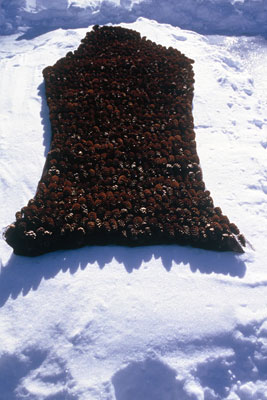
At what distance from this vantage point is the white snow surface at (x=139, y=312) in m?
3.10

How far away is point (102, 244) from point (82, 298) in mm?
716

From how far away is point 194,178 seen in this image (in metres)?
4.64

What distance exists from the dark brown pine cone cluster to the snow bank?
135 inches

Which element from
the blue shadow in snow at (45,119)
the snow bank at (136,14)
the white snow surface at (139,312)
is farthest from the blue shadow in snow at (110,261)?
the snow bank at (136,14)

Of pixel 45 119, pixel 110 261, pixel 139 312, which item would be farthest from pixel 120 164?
pixel 139 312

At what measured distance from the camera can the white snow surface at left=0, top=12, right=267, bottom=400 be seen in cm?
310

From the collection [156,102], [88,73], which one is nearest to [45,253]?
[156,102]

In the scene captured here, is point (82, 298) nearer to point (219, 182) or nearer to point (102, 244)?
point (102, 244)

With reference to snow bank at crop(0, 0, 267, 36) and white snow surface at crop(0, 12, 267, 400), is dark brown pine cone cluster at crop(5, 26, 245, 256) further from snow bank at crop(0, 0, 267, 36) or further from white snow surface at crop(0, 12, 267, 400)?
snow bank at crop(0, 0, 267, 36)

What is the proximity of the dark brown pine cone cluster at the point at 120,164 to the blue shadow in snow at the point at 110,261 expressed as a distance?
0.10m

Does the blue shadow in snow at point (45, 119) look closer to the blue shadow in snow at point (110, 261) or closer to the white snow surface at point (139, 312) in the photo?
the white snow surface at point (139, 312)

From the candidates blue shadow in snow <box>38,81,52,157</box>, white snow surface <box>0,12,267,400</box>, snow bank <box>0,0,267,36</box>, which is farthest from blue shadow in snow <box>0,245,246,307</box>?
snow bank <box>0,0,267,36</box>

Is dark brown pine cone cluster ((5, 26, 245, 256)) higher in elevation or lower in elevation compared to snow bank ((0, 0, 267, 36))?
lower

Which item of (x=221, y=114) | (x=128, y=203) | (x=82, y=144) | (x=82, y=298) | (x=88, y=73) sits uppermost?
(x=88, y=73)
